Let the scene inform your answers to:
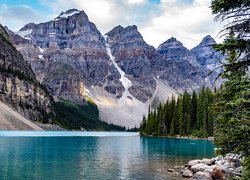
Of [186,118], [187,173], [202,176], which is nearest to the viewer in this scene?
[202,176]

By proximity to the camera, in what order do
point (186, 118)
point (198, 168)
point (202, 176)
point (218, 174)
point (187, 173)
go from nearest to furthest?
point (218, 174) < point (202, 176) < point (187, 173) < point (198, 168) < point (186, 118)

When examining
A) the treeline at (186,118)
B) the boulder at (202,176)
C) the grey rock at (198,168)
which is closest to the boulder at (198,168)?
the grey rock at (198,168)

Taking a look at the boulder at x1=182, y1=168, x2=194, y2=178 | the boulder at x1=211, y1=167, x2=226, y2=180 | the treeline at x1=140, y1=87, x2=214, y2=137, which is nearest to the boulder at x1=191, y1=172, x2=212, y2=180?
the boulder at x1=211, y1=167, x2=226, y2=180

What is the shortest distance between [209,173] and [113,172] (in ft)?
34.4

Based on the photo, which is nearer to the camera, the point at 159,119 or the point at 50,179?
the point at 50,179

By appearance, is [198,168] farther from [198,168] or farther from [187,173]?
[187,173]

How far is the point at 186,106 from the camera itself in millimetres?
140625

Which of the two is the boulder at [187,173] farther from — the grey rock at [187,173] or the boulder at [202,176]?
the boulder at [202,176]

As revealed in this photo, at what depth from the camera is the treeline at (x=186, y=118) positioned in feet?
420

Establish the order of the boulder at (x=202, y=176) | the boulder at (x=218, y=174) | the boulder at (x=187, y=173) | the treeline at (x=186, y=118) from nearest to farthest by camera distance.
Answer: the boulder at (x=218, y=174)
the boulder at (x=202, y=176)
the boulder at (x=187, y=173)
the treeline at (x=186, y=118)

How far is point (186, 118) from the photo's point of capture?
136 meters

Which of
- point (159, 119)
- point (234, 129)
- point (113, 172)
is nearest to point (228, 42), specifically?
point (234, 129)

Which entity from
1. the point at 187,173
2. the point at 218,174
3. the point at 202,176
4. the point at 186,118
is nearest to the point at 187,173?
the point at 187,173

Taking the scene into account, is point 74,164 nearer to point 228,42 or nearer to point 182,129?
point 228,42
